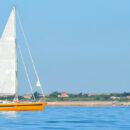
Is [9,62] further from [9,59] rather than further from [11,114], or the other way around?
[11,114]

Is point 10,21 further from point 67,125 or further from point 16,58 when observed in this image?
point 67,125

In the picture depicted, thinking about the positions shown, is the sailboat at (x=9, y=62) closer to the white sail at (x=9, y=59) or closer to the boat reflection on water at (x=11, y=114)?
the white sail at (x=9, y=59)

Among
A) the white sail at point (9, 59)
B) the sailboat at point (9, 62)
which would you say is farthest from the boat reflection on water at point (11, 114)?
the white sail at point (9, 59)

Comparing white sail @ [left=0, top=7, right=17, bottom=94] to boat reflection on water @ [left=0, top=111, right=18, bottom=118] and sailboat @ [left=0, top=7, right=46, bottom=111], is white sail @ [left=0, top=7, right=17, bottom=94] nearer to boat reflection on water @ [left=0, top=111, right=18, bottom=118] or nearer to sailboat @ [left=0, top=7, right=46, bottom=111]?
sailboat @ [left=0, top=7, right=46, bottom=111]

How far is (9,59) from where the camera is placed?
102 m

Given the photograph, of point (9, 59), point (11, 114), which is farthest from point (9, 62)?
point (11, 114)

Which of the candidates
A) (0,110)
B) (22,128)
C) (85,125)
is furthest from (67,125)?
(0,110)

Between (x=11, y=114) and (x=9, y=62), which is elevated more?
(x=9, y=62)

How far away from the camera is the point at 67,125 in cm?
7062

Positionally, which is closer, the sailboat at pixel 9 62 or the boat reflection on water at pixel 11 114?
the boat reflection on water at pixel 11 114

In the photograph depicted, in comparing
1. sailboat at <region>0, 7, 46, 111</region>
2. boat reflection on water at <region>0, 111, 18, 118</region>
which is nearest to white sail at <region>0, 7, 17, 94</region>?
sailboat at <region>0, 7, 46, 111</region>

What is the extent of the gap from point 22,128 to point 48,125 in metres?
5.29

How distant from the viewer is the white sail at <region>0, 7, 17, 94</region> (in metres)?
102

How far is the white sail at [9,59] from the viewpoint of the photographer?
10150 cm
